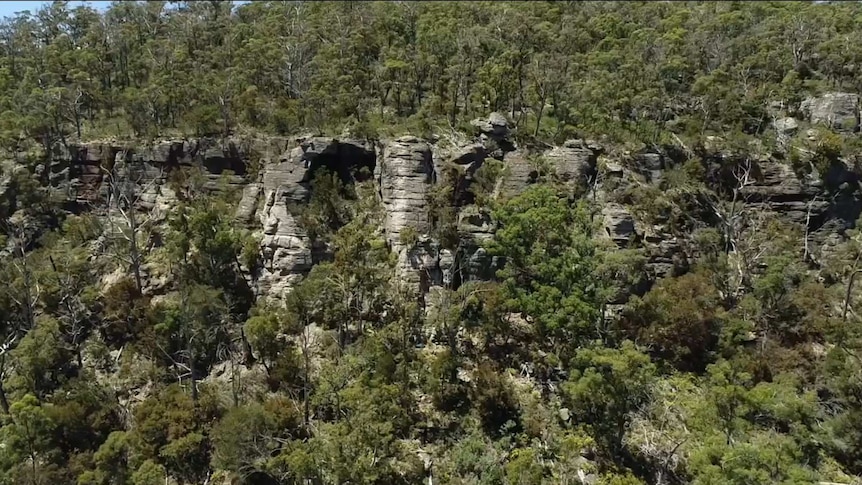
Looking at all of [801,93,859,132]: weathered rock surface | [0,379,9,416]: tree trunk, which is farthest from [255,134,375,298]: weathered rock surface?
[801,93,859,132]: weathered rock surface

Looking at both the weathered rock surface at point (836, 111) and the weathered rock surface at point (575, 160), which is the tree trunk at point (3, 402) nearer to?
the weathered rock surface at point (575, 160)

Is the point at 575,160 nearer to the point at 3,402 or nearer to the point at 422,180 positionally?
the point at 422,180

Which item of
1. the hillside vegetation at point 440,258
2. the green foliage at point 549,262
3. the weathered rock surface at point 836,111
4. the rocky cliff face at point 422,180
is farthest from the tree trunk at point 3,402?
the weathered rock surface at point 836,111

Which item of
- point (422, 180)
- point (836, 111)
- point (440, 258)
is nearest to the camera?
point (440, 258)

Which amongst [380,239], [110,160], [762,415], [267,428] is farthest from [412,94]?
[762,415]

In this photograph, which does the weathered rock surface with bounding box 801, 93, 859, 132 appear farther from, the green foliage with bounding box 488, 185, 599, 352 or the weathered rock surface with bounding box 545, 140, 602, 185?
the green foliage with bounding box 488, 185, 599, 352

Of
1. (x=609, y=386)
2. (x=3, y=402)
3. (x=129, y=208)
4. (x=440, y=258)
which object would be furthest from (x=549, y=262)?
(x=3, y=402)

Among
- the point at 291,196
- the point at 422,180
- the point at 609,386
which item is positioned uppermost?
the point at 422,180
